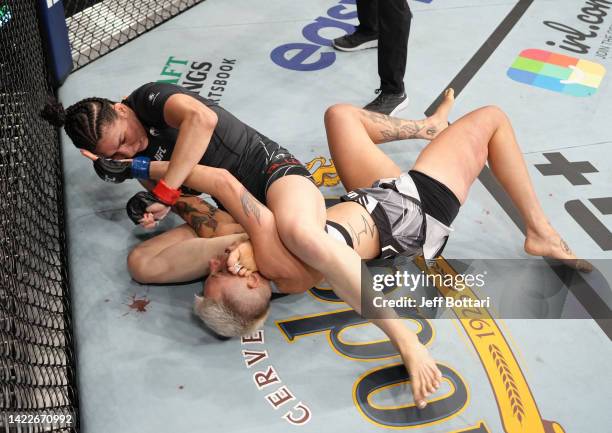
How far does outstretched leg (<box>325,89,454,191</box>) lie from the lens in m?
2.46

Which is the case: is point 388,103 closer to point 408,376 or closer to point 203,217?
point 203,217

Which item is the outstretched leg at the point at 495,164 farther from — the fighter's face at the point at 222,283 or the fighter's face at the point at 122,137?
the fighter's face at the point at 122,137

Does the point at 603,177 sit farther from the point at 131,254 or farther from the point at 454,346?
the point at 131,254

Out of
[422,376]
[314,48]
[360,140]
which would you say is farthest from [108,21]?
[422,376]

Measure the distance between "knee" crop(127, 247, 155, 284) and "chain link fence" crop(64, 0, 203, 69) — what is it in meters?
1.64

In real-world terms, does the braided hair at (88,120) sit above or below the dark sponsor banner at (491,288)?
above

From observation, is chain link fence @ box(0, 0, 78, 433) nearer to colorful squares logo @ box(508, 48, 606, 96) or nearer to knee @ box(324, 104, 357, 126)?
knee @ box(324, 104, 357, 126)

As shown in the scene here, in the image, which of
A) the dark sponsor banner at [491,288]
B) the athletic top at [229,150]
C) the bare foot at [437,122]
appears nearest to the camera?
the dark sponsor banner at [491,288]

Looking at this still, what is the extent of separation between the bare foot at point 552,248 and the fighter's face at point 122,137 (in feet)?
4.76

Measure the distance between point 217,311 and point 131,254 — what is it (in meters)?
0.59

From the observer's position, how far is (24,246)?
2.28 meters

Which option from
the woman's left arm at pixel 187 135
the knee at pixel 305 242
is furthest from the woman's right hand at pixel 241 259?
the woman's left arm at pixel 187 135

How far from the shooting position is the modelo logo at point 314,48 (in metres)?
3.65

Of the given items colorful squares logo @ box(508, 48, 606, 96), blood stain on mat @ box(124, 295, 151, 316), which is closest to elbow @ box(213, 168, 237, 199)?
blood stain on mat @ box(124, 295, 151, 316)
